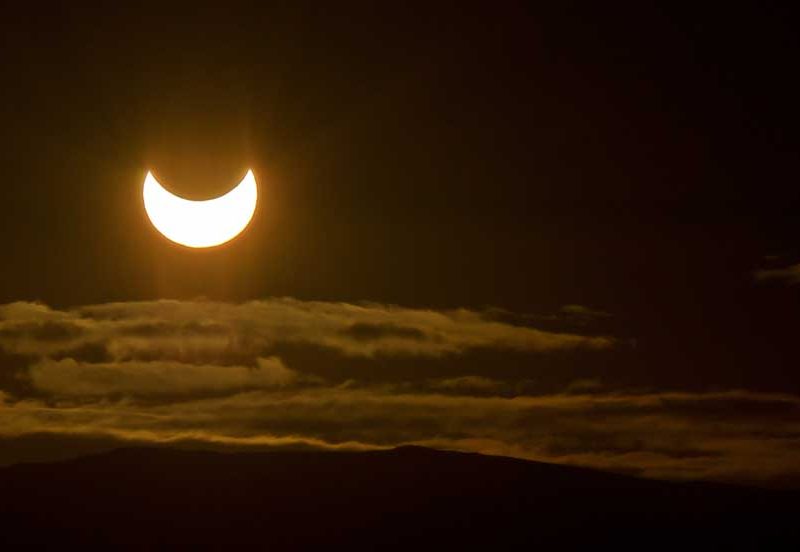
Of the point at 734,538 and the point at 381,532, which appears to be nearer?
the point at 734,538

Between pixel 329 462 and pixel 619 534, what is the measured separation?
65.0 feet

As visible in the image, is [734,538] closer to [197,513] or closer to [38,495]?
[197,513]

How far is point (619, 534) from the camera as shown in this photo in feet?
206

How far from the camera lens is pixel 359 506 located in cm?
6931

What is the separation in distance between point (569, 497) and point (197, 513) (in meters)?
20.2

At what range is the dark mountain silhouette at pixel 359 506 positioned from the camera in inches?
2515

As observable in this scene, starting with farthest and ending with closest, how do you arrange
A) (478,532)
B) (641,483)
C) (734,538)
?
(641,483) → (478,532) → (734,538)

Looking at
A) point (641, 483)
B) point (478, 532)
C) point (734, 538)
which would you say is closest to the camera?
point (734, 538)

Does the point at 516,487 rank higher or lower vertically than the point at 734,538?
higher

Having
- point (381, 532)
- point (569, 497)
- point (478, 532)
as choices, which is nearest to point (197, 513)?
point (381, 532)

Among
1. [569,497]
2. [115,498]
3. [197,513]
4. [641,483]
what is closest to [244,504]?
[197,513]

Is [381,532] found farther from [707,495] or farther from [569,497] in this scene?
[707,495]

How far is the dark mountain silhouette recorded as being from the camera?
2515 inches

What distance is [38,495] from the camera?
230 ft
